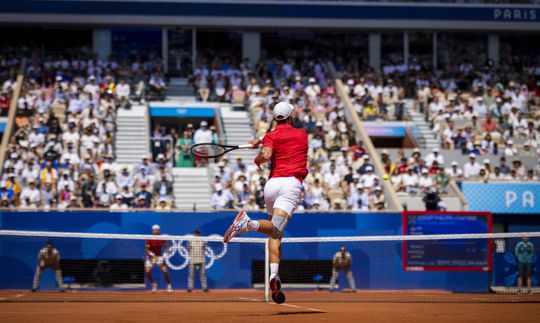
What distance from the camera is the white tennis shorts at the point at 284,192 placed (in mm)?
12195

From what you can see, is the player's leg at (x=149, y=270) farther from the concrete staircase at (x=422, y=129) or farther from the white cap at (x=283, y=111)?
the concrete staircase at (x=422, y=129)

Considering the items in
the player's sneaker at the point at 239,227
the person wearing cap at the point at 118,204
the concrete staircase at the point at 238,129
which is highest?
the concrete staircase at the point at 238,129

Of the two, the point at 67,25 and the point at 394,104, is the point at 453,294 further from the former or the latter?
the point at 67,25

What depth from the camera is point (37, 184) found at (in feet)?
87.0

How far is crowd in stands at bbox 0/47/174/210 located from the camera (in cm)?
2600

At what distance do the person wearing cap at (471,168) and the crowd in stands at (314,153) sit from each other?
3.50m

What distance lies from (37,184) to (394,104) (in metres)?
14.3

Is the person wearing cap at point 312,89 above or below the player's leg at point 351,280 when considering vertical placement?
above

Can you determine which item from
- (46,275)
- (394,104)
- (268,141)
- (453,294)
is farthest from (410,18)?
(268,141)

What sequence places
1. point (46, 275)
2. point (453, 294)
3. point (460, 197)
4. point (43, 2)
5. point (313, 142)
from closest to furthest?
1. point (46, 275)
2. point (453, 294)
3. point (460, 197)
4. point (313, 142)
5. point (43, 2)

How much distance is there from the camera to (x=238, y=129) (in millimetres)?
32312

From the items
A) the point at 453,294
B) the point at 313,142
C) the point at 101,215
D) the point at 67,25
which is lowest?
the point at 453,294

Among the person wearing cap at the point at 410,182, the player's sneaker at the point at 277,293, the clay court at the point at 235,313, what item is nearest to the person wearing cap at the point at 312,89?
the person wearing cap at the point at 410,182

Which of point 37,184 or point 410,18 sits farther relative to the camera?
point 410,18
